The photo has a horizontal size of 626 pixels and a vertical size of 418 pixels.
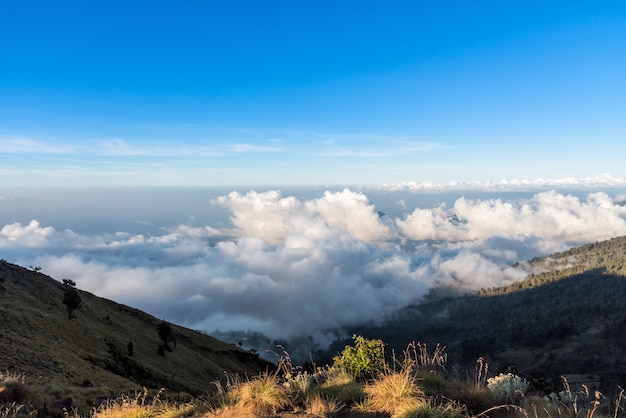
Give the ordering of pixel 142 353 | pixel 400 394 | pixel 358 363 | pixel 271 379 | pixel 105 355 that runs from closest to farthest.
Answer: pixel 400 394 < pixel 271 379 < pixel 358 363 < pixel 105 355 < pixel 142 353

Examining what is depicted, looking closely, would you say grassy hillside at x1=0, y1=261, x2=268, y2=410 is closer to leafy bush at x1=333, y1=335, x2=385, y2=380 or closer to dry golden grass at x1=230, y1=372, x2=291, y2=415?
dry golden grass at x1=230, y1=372, x2=291, y2=415

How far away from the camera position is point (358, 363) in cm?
1001

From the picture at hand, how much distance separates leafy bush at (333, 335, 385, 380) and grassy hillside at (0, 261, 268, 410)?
1195cm

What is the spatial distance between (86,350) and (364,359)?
5265cm

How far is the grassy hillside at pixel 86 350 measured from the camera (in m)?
26.6

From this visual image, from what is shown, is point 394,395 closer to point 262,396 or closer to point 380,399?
point 380,399

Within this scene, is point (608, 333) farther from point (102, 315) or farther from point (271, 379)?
point (271, 379)

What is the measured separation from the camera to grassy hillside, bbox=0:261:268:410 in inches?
1047

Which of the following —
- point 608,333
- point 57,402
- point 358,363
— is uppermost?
point 358,363

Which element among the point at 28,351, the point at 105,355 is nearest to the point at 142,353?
the point at 105,355

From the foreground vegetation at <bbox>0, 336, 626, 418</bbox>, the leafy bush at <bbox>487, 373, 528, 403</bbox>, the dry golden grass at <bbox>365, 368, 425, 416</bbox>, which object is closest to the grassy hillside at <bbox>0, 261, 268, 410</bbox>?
the foreground vegetation at <bbox>0, 336, 626, 418</bbox>

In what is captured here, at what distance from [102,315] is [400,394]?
83194 mm

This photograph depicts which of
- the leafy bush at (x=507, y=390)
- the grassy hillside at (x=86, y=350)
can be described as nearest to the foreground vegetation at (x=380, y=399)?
the leafy bush at (x=507, y=390)

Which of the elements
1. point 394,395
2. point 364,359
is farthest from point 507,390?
point 364,359
